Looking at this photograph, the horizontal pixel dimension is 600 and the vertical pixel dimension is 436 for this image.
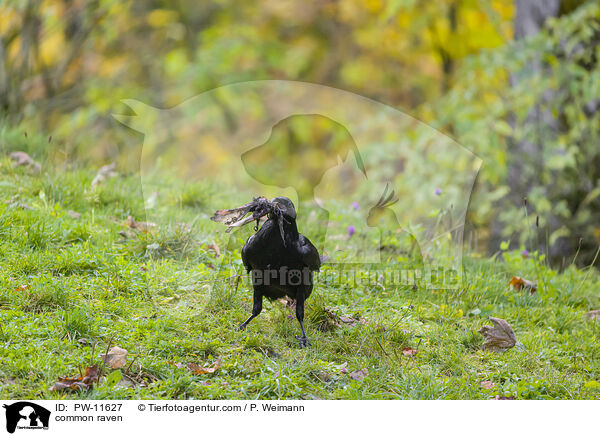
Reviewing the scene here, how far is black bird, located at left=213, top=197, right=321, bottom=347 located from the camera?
2.89 metres

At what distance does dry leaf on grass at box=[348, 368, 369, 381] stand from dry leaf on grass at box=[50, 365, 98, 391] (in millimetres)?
1204

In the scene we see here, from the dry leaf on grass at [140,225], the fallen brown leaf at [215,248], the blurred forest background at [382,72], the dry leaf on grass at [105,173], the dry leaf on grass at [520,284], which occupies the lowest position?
the dry leaf on grass at [520,284]

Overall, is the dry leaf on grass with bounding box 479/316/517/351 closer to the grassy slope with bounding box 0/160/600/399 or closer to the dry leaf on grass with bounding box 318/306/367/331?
the grassy slope with bounding box 0/160/600/399

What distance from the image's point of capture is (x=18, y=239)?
143 inches

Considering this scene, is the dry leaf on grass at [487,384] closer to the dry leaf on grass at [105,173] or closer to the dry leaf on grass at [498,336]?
the dry leaf on grass at [498,336]

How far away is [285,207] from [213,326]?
80 cm

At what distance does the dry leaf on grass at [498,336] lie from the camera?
3.40 metres

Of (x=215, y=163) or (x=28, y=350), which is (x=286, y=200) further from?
(x=215, y=163)

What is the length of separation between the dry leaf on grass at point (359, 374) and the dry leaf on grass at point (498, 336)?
848mm

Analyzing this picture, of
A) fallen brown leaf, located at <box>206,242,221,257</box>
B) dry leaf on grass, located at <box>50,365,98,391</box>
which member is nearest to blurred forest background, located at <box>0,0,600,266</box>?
fallen brown leaf, located at <box>206,242,221,257</box>

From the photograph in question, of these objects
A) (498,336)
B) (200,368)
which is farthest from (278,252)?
(498,336)

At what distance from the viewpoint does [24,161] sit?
16.2 feet
